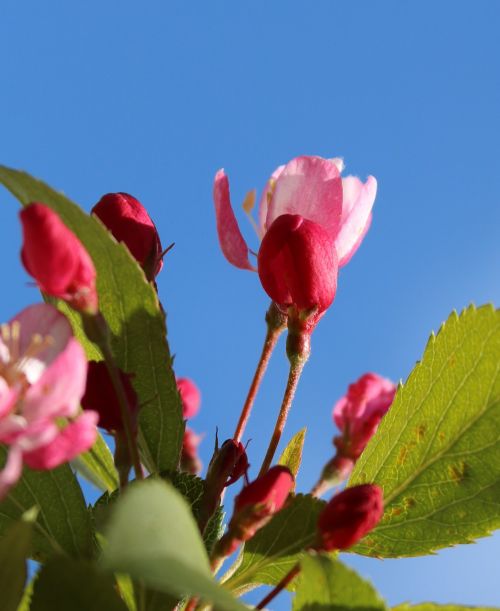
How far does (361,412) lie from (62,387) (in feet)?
2.28

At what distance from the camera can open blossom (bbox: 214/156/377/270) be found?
1021 mm

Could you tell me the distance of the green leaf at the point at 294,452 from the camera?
3.45ft

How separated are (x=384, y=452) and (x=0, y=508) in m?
0.44

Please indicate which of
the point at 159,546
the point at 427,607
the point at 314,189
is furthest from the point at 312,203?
the point at 159,546

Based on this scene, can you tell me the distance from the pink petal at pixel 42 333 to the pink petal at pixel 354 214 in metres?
0.41

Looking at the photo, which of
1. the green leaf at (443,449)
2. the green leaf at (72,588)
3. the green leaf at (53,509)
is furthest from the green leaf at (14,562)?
the green leaf at (443,449)

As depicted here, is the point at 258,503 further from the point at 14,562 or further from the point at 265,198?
the point at 265,198

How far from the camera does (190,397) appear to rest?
62.3 inches

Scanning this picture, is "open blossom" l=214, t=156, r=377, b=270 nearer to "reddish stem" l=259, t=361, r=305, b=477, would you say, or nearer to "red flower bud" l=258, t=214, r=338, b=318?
"red flower bud" l=258, t=214, r=338, b=318

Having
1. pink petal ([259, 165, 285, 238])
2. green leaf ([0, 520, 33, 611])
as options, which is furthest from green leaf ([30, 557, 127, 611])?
pink petal ([259, 165, 285, 238])

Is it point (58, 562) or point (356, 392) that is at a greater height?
point (356, 392)

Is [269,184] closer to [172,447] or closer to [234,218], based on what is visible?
[234,218]

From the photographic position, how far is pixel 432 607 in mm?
790

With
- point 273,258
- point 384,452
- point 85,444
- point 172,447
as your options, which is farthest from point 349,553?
point 85,444
